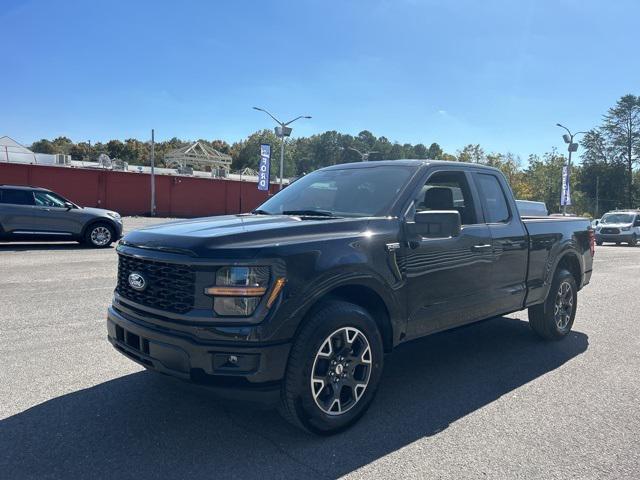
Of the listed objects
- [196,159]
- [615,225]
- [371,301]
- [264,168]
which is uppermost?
[196,159]

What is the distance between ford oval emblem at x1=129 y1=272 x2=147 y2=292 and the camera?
3246 millimetres

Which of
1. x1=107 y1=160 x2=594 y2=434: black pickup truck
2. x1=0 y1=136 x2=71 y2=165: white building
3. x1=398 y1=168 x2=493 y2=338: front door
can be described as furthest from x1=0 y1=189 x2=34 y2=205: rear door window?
x1=0 y1=136 x2=71 y2=165: white building

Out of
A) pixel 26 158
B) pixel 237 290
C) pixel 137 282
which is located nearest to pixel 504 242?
pixel 237 290

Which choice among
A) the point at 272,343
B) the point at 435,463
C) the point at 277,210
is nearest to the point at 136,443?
the point at 272,343

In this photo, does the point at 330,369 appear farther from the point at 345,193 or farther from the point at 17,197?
the point at 17,197

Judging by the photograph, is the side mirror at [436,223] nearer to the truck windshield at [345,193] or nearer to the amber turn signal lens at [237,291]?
the truck windshield at [345,193]

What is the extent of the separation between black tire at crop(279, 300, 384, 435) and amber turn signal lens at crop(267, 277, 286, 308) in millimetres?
297

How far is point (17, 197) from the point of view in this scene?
1290 cm

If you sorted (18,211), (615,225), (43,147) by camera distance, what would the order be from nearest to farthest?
(18,211), (615,225), (43,147)

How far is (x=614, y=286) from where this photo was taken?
10.3 m

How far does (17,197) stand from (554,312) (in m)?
13.1

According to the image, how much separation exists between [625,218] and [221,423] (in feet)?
96.9

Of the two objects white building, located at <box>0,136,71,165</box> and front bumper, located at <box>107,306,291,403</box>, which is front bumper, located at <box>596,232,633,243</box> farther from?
white building, located at <box>0,136,71,165</box>

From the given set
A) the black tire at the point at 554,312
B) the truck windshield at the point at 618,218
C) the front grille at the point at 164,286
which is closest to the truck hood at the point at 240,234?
the front grille at the point at 164,286
